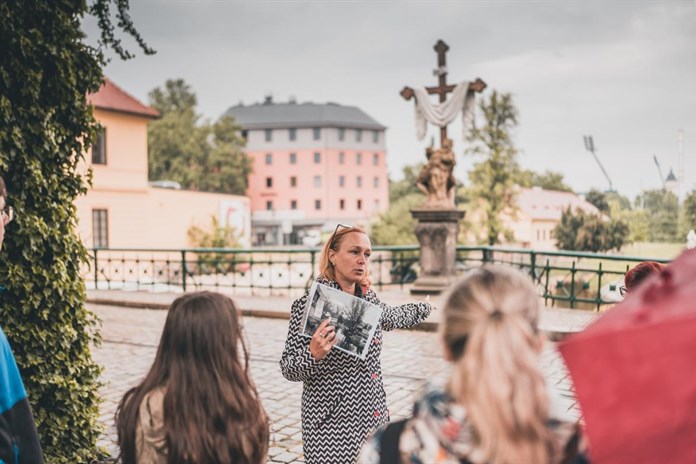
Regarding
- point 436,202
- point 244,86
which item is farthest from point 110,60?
point 244,86

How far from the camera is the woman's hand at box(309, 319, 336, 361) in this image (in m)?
3.14

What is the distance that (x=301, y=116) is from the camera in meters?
91.1

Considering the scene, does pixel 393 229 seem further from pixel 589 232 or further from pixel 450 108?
pixel 450 108

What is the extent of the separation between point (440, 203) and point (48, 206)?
11.1 metres

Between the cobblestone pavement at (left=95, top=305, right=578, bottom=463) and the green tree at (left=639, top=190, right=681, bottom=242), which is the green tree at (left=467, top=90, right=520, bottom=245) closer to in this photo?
the green tree at (left=639, top=190, right=681, bottom=242)

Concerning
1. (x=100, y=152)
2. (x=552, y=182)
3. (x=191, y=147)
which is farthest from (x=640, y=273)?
(x=552, y=182)

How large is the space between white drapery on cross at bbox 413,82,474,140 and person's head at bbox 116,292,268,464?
13.1 m

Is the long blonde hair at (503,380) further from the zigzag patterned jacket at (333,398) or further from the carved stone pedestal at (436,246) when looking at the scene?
the carved stone pedestal at (436,246)

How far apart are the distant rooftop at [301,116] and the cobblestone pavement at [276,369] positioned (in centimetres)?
7756

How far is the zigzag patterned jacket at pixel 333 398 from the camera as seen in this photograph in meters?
3.30

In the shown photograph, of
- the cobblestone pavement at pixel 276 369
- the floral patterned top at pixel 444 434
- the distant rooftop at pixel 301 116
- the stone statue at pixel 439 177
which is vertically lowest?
the cobblestone pavement at pixel 276 369

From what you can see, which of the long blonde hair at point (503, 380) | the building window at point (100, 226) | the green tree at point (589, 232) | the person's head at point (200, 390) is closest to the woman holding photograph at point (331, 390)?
the person's head at point (200, 390)

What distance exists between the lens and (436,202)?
14664 mm

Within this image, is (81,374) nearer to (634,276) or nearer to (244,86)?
(634,276)
